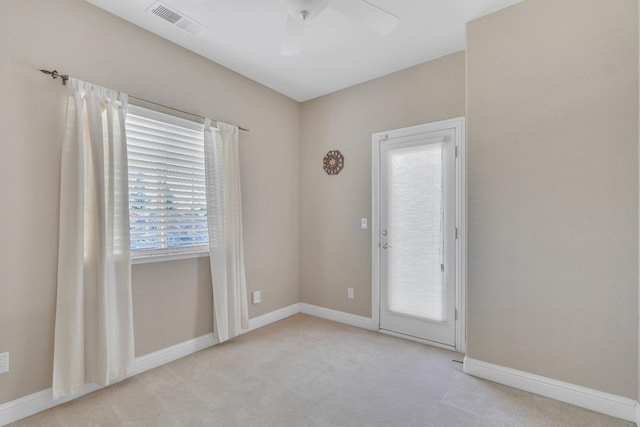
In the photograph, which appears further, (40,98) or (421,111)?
(421,111)

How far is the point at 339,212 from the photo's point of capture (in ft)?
11.9

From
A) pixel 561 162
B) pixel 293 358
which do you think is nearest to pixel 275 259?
pixel 293 358

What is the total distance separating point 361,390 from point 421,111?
8.28 ft

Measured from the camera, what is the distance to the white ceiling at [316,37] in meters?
2.20

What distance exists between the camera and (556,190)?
206 centimetres

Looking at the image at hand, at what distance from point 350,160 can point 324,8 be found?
6.34 feet

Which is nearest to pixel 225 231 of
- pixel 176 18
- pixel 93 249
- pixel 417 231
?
pixel 93 249

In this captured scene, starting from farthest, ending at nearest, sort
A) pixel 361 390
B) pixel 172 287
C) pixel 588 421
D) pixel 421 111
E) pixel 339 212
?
pixel 339 212 < pixel 421 111 < pixel 172 287 < pixel 361 390 < pixel 588 421

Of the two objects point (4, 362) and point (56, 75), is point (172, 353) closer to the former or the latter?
point (4, 362)

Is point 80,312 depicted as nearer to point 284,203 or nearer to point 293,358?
point 293,358

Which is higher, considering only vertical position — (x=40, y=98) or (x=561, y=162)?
(x=40, y=98)

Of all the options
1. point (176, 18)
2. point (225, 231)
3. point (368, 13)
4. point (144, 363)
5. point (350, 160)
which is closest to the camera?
point (368, 13)

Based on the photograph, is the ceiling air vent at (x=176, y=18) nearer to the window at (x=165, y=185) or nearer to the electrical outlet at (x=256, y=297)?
the window at (x=165, y=185)

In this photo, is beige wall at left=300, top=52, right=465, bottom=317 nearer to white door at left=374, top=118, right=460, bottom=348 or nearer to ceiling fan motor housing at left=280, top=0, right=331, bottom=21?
white door at left=374, top=118, right=460, bottom=348
